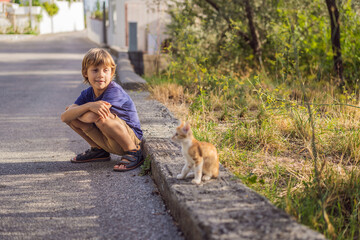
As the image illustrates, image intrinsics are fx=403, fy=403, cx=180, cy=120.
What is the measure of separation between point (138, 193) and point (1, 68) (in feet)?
33.8

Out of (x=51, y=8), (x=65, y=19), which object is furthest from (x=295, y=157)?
(x=65, y=19)

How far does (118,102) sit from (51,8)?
46517mm

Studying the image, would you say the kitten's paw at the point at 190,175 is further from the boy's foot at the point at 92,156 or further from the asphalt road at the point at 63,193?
the boy's foot at the point at 92,156

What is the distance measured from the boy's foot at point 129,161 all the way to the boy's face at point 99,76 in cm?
62

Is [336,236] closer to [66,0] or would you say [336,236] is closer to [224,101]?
[224,101]

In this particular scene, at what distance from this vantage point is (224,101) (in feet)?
18.5

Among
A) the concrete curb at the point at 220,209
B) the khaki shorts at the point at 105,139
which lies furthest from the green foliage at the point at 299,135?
the khaki shorts at the point at 105,139

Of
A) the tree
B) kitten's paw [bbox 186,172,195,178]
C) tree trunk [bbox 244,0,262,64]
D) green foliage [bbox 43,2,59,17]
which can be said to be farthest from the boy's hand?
green foliage [bbox 43,2,59,17]

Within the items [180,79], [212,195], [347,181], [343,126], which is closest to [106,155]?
[212,195]

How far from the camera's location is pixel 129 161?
357cm

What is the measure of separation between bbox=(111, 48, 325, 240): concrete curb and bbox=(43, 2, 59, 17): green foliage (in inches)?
1807

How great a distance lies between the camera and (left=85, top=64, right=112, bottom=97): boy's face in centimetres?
359

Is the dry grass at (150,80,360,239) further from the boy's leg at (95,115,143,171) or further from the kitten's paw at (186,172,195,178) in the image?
the boy's leg at (95,115,143,171)

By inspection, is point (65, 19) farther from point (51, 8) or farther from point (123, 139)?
point (123, 139)
